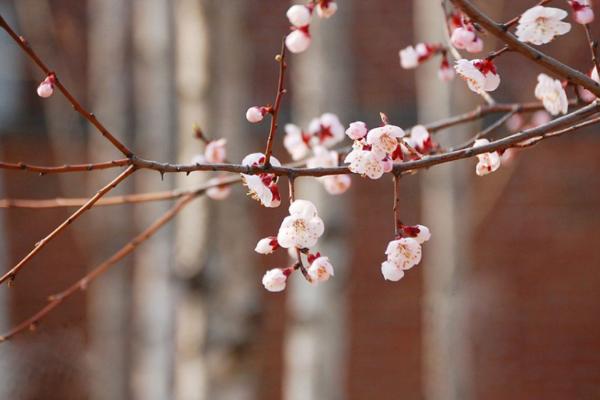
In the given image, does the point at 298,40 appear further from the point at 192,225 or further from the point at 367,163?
the point at 192,225

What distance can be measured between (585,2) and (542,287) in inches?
132

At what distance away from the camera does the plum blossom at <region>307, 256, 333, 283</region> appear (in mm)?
849

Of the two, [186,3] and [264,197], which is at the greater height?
[186,3]

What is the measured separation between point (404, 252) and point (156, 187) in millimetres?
2109

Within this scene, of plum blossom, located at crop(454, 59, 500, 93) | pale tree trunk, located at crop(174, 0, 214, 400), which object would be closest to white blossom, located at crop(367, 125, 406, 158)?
plum blossom, located at crop(454, 59, 500, 93)

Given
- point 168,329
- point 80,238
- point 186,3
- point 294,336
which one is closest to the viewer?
point 186,3

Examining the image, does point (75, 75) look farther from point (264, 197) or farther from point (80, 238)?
point (264, 197)

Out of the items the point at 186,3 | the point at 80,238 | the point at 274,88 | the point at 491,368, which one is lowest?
the point at 491,368

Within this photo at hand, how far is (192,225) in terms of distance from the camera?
2.33m

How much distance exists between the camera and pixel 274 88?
4.26 m

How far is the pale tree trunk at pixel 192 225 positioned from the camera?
7.47 ft

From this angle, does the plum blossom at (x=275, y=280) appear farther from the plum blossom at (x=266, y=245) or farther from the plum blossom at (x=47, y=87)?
the plum blossom at (x=47, y=87)

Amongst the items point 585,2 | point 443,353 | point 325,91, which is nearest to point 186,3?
point 325,91

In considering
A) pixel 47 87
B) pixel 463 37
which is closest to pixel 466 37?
pixel 463 37
